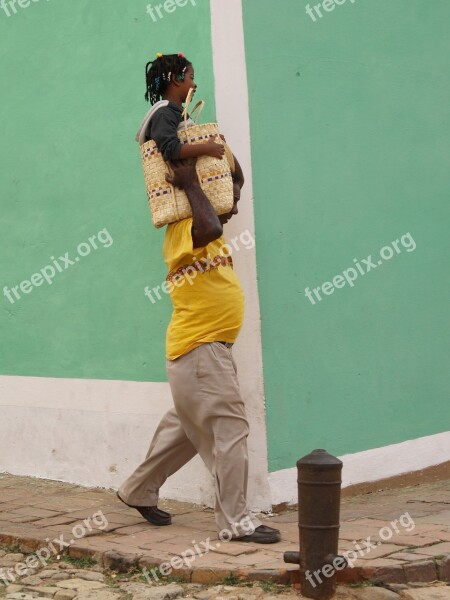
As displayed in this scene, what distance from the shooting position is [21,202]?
6.94 metres

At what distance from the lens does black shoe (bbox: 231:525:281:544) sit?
16.2 feet

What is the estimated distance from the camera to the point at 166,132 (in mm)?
5055

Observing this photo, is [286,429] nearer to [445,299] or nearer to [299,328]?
[299,328]

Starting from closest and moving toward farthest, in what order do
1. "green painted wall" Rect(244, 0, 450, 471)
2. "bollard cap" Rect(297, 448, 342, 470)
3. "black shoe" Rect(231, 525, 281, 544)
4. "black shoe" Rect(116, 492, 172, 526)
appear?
"bollard cap" Rect(297, 448, 342, 470) < "black shoe" Rect(231, 525, 281, 544) < "black shoe" Rect(116, 492, 172, 526) < "green painted wall" Rect(244, 0, 450, 471)

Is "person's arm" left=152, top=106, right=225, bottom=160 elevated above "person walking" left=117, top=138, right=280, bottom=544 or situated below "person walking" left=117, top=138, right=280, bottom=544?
above

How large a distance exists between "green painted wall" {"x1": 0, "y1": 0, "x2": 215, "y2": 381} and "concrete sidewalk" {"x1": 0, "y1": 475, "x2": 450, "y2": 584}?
2.82 feet

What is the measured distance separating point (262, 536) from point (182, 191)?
1725 millimetres

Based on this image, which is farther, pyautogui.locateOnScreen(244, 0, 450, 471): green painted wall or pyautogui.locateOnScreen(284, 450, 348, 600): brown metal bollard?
pyautogui.locateOnScreen(244, 0, 450, 471): green painted wall

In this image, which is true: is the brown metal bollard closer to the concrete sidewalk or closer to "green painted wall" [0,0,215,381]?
the concrete sidewalk

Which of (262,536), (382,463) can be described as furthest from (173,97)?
(382,463)

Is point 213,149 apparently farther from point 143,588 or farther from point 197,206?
point 143,588

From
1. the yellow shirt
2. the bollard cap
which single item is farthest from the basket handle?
the bollard cap

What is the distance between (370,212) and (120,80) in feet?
5.70

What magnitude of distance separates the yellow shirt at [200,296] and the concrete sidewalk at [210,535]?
947mm
